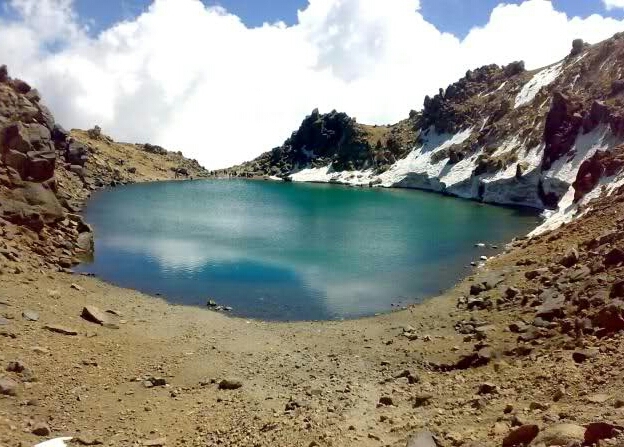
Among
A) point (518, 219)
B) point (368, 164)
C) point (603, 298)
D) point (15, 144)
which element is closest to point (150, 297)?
point (15, 144)

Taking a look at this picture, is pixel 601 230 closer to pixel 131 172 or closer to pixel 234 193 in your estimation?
pixel 234 193

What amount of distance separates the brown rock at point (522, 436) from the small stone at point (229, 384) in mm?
16161

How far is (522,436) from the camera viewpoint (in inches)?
647

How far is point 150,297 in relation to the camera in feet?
159

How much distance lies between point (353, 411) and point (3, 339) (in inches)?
772

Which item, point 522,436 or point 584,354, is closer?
point 522,436

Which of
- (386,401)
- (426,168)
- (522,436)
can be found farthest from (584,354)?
(426,168)

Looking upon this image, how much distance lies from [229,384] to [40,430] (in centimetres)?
1001

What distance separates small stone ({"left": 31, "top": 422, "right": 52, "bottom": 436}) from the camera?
21.3 m

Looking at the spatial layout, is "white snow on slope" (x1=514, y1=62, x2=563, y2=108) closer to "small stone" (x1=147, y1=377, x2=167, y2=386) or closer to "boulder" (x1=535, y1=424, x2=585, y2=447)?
"small stone" (x1=147, y1=377, x2=167, y2=386)

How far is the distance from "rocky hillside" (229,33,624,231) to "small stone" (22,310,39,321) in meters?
56.4

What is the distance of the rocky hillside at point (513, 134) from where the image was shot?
342 feet

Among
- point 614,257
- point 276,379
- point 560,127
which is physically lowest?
point 276,379

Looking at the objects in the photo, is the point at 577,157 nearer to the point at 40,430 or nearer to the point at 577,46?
the point at 577,46
